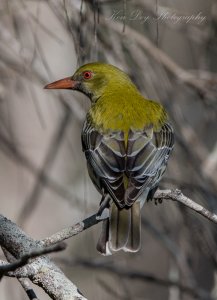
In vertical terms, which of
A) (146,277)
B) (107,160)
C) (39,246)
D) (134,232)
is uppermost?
(107,160)

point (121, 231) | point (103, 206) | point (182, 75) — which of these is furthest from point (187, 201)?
point (182, 75)

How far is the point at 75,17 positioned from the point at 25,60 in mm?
430

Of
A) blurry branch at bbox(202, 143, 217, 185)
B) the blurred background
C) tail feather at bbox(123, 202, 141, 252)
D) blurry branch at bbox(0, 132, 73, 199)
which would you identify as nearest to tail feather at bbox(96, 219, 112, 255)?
tail feather at bbox(123, 202, 141, 252)

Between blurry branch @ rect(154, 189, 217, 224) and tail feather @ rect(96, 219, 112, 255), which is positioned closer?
blurry branch @ rect(154, 189, 217, 224)

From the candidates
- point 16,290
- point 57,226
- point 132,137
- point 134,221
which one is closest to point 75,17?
point 132,137

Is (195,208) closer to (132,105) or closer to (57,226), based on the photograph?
(132,105)

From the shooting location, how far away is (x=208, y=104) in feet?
17.8

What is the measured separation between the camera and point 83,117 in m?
5.81

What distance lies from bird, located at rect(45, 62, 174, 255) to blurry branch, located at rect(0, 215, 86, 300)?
0.68 metres

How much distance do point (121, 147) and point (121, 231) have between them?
69 cm

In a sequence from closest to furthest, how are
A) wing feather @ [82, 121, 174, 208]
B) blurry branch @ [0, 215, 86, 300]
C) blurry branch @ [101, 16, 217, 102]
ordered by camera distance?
blurry branch @ [0, 215, 86, 300], wing feather @ [82, 121, 174, 208], blurry branch @ [101, 16, 217, 102]

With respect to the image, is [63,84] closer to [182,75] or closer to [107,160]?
[182,75]

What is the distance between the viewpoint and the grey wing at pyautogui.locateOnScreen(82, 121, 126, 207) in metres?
4.35

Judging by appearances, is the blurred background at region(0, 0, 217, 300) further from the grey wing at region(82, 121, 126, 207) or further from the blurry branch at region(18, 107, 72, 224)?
the grey wing at region(82, 121, 126, 207)
